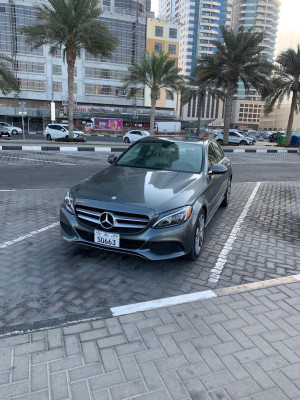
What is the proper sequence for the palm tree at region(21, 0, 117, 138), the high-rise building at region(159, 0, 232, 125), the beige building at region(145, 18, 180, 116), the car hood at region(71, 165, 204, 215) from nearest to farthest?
the car hood at region(71, 165, 204, 215) < the palm tree at region(21, 0, 117, 138) < the beige building at region(145, 18, 180, 116) < the high-rise building at region(159, 0, 232, 125)

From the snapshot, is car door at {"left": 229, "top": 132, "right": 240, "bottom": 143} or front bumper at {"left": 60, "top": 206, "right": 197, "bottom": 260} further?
car door at {"left": 229, "top": 132, "right": 240, "bottom": 143}

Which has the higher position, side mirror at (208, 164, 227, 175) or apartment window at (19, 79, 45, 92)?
apartment window at (19, 79, 45, 92)

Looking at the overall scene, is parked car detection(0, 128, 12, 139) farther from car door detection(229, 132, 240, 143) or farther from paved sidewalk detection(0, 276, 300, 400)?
paved sidewalk detection(0, 276, 300, 400)

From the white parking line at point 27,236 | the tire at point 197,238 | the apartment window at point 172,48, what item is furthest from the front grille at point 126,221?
the apartment window at point 172,48

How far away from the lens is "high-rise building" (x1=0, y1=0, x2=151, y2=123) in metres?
54.9

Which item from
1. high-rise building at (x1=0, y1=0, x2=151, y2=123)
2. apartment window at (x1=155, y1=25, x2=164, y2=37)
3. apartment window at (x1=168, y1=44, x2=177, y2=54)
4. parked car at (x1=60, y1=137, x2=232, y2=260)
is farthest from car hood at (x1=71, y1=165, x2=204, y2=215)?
apartment window at (x1=168, y1=44, x2=177, y2=54)

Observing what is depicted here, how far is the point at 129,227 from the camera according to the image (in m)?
3.32

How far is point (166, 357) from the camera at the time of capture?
7.71 ft

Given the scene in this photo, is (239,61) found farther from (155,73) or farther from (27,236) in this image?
(27,236)

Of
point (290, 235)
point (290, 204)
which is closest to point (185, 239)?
point (290, 235)

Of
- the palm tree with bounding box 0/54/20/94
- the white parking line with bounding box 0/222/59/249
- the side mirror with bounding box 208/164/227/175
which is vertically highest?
the palm tree with bounding box 0/54/20/94

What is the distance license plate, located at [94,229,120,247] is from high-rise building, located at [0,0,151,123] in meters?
58.8

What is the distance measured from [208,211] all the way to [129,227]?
1458 millimetres

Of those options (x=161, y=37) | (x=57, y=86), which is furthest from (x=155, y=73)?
(x=161, y=37)
